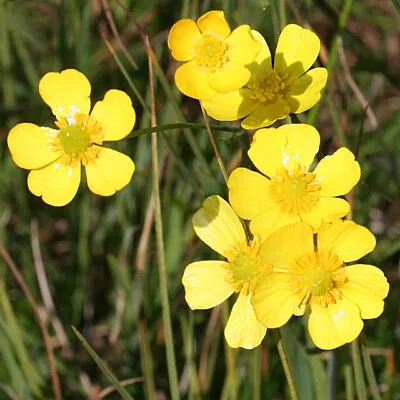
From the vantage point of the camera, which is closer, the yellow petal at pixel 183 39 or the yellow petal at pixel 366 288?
the yellow petal at pixel 366 288

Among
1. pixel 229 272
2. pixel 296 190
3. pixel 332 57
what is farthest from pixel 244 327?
pixel 332 57

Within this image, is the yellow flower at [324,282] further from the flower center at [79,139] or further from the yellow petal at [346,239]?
the flower center at [79,139]

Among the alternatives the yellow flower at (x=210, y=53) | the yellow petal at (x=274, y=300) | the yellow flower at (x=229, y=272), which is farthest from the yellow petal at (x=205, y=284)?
the yellow flower at (x=210, y=53)

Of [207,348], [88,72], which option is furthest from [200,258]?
[88,72]

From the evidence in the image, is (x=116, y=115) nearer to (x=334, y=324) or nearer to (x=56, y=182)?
(x=56, y=182)

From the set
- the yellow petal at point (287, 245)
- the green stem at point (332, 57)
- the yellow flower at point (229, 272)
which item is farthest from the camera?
the green stem at point (332, 57)

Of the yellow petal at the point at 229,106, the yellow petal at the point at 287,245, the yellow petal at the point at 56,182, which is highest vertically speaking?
the yellow petal at the point at 229,106
